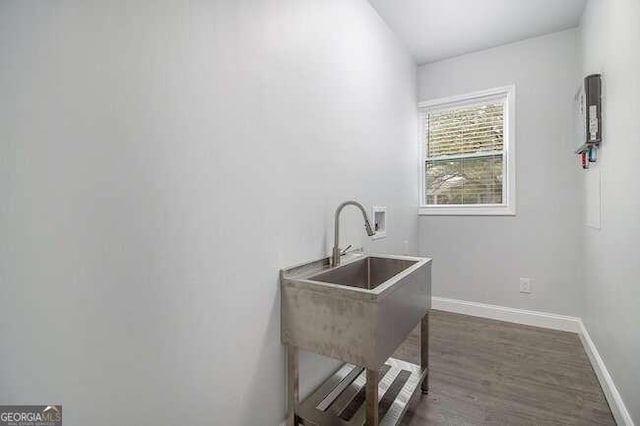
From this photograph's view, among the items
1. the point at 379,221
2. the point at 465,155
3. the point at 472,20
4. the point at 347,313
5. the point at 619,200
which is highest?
the point at 472,20

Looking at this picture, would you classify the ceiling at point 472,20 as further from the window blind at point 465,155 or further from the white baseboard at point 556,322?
the white baseboard at point 556,322

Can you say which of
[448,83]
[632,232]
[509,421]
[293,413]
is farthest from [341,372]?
[448,83]

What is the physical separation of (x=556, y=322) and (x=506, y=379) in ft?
4.06

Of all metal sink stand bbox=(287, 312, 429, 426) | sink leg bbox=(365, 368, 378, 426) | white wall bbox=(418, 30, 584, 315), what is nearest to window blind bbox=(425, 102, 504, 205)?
white wall bbox=(418, 30, 584, 315)

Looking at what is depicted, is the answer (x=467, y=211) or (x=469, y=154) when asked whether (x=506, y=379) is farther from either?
(x=469, y=154)

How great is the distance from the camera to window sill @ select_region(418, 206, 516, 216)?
298 centimetres

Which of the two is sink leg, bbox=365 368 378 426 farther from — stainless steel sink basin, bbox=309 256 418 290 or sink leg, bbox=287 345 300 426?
stainless steel sink basin, bbox=309 256 418 290

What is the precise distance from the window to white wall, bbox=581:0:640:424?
2.88 ft

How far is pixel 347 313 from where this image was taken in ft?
4.00

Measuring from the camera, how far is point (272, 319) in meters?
1.38

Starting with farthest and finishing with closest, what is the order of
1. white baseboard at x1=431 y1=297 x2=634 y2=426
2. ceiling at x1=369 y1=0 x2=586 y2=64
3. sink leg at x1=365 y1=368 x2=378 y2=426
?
ceiling at x1=369 y1=0 x2=586 y2=64 < white baseboard at x1=431 y1=297 x2=634 y2=426 < sink leg at x1=365 y1=368 x2=378 y2=426

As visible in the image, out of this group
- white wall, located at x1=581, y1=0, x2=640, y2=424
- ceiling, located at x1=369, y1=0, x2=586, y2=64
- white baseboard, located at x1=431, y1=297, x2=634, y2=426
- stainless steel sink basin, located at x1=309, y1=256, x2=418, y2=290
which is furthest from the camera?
ceiling, located at x1=369, y1=0, x2=586, y2=64

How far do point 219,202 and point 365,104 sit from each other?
1.58m

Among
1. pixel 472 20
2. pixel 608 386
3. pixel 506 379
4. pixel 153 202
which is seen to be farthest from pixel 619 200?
pixel 153 202
